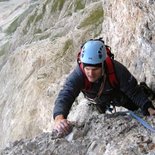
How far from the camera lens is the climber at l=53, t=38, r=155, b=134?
32.3 feet

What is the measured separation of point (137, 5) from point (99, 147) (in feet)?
17.4

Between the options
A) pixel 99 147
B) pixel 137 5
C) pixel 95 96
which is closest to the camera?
pixel 99 147

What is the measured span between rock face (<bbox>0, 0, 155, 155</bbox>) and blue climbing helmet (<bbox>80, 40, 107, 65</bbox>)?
59.7 inches

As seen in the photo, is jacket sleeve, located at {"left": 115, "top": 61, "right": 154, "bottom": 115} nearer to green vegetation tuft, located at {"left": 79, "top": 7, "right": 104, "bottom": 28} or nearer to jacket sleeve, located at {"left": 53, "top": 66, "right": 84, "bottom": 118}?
jacket sleeve, located at {"left": 53, "top": 66, "right": 84, "bottom": 118}

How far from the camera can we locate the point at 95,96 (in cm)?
1095

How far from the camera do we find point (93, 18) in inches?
1340

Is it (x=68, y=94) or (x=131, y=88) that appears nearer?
(x=68, y=94)

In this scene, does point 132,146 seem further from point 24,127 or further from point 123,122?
point 24,127

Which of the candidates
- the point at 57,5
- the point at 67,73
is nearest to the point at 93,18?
the point at 67,73

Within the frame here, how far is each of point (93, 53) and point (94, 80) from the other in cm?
61

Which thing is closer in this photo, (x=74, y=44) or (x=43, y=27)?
(x=74, y=44)

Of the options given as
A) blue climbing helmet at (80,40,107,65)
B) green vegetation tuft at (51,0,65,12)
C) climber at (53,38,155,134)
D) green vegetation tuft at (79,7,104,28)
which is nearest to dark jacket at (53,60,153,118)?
climber at (53,38,155,134)

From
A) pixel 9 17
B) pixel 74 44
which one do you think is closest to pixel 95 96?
pixel 74 44

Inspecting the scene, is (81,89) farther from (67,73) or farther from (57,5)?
(57,5)
